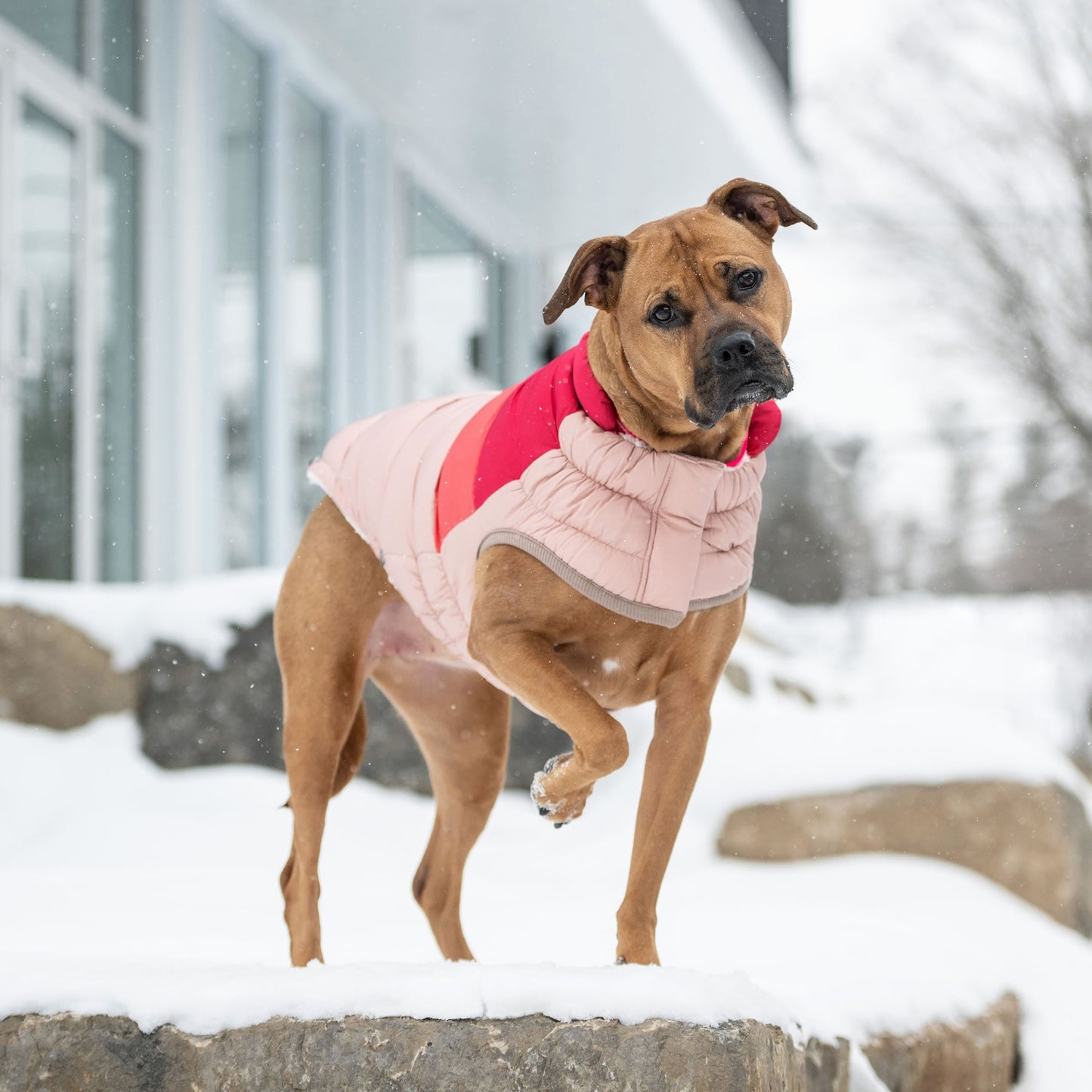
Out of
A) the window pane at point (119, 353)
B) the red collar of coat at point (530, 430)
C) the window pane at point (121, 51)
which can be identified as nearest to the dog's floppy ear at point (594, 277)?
the red collar of coat at point (530, 430)

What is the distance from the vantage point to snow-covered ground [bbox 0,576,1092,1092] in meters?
2.08

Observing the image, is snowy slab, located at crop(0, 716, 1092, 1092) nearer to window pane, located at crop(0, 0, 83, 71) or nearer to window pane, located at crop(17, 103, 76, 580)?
window pane, located at crop(17, 103, 76, 580)

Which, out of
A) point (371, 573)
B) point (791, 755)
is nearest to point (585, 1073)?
point (371, 573)

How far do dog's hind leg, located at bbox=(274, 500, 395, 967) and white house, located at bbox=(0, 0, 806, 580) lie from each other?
4.04 m

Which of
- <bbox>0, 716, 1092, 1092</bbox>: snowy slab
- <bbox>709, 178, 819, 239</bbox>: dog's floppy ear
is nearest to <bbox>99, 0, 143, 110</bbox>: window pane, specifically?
<bbox>0, 716, 1092, 1092</bbox>: snowy slab

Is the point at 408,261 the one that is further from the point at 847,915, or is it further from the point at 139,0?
the point at 847,915

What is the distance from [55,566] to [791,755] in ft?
12.6

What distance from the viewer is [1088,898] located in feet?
17.0

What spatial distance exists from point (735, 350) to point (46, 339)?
17.9ft

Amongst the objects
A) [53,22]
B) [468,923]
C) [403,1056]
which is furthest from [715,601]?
[53,22]

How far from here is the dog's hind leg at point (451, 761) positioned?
317cm

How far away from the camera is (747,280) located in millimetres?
2285

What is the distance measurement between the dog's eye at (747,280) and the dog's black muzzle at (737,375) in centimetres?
13

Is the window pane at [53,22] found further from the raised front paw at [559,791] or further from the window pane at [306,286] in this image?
the raised front paw at [559,791]
